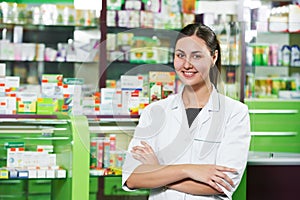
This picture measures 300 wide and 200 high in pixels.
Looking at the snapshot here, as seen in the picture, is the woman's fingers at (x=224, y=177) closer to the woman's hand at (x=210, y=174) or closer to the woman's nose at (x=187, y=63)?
the woman's hand at (x=210, y=174)

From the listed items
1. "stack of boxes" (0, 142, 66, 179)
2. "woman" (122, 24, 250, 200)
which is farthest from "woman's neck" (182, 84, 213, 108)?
"stack of boxes" (0, 142, 66, 179)

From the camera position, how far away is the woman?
2712 millimetres

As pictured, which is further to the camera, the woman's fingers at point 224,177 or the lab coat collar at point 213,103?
the lab coat collar at point 213,103

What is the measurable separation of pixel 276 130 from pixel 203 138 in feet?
5.97

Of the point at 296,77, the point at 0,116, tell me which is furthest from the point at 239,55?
the point at 0,116

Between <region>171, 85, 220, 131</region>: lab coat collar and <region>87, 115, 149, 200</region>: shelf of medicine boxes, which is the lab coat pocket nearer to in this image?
<region>171, 85, 220, 131</region>: lab coat collar

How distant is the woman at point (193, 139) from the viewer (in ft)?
8.90

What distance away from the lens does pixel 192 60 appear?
2682 millimetres

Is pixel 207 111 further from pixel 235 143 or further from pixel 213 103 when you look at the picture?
pixel 235 143

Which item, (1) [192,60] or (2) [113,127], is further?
(2) [113,127]

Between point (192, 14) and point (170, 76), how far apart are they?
2.50m

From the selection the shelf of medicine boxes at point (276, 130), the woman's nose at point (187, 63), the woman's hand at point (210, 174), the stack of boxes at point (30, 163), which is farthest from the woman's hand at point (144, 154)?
the shelf of medicine boxes at point (276, 130)

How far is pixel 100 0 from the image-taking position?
5992 mm

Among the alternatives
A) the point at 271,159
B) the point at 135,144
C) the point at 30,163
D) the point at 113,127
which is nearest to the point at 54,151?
the point at 30,163
